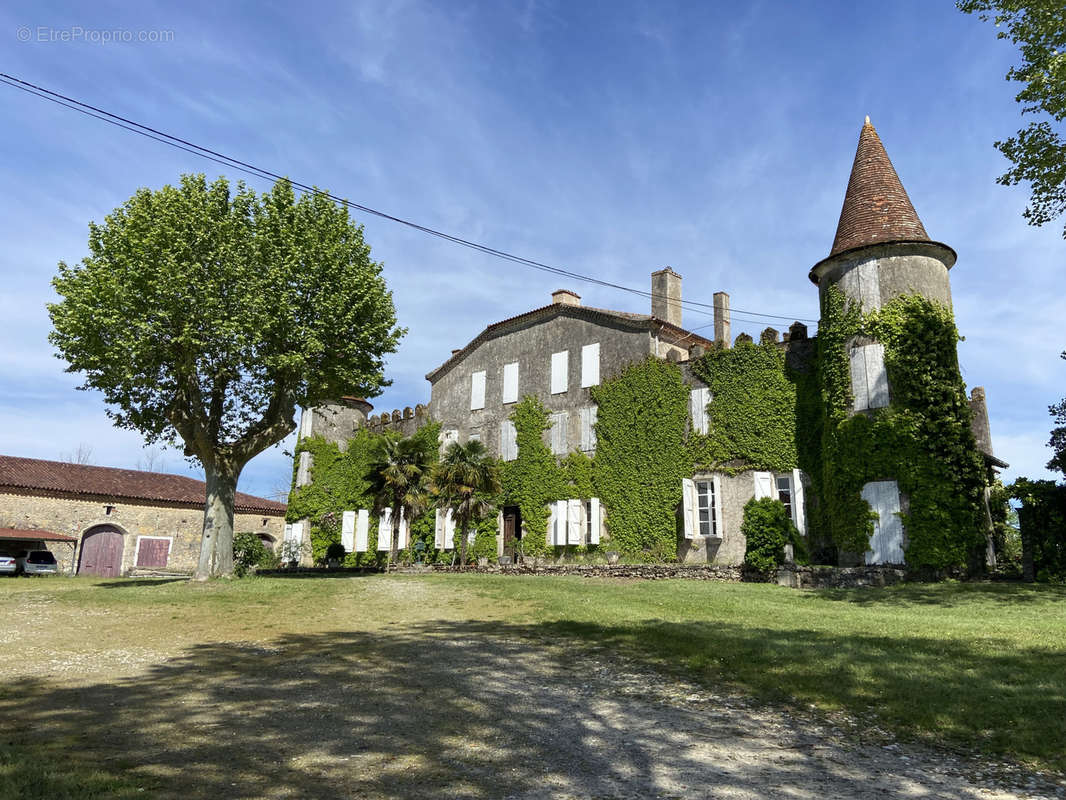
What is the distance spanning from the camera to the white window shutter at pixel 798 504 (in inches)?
849

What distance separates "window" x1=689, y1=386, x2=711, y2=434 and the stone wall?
19914mm

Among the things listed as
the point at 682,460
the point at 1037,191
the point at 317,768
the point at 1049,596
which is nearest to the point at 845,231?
the point at 1037,191

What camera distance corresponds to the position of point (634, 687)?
7.59 meters

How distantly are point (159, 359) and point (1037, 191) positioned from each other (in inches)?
825

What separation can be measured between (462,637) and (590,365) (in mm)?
18548

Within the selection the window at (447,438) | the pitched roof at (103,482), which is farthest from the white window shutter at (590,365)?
the pitched roof at (103,482)

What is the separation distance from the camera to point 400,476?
27.1 m

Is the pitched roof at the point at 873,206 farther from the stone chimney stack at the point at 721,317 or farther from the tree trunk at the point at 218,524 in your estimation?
the tree trunk at the point at 218,524

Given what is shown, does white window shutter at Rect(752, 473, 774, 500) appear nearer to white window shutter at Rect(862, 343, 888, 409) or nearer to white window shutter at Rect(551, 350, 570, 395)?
white window shutter at Rect(862, 343, 888, 409)

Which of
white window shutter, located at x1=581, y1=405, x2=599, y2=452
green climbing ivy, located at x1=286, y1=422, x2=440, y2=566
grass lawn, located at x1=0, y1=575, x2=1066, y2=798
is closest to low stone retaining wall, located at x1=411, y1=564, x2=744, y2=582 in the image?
grass lawn, located at x1=0, y1=575, x2=1066, y2=798

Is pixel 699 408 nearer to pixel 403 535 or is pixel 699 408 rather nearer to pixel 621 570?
pixel 621 570

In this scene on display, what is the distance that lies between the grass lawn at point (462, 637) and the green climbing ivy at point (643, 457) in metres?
7.41

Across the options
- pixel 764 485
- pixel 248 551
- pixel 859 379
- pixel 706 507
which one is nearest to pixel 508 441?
pixel 706 507

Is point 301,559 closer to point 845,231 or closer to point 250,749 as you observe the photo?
point 845,231
